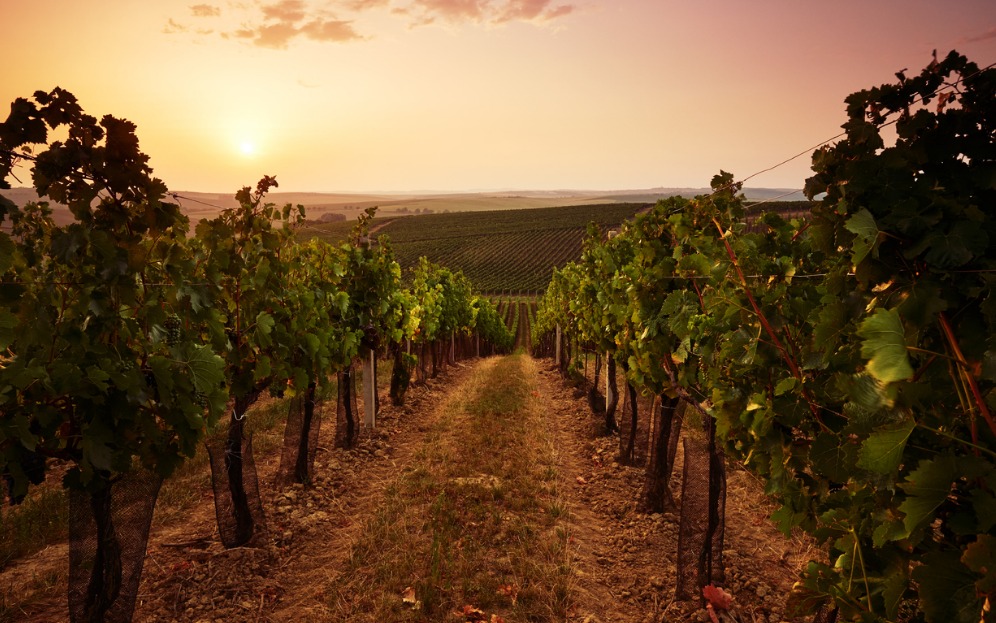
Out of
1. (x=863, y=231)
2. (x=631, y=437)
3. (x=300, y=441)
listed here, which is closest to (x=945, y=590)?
(x=863, y=231)

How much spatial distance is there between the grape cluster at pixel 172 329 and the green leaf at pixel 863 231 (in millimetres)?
3944

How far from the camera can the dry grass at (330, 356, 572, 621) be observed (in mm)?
4438

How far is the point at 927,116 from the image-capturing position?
1843 millimetres

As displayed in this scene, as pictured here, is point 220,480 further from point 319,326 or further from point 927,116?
point 927,116

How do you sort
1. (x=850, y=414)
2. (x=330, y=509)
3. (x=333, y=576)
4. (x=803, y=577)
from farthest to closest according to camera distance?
(x=330, y=509), (x=333, y=576), (x=803, y=577), (x=850, y=414)

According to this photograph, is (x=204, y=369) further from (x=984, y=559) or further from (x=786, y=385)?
(x=984, y=559)

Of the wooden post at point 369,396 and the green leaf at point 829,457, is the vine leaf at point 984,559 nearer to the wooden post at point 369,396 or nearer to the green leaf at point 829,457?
the green leaf at point 829,457

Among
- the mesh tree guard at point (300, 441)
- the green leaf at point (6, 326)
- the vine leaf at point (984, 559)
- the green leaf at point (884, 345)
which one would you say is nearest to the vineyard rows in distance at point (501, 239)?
the mesh tree guard at point (300, 441)

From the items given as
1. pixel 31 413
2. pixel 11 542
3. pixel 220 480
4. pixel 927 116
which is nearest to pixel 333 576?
pixel 220 480

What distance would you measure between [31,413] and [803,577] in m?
A: 4.42

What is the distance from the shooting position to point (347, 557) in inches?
205

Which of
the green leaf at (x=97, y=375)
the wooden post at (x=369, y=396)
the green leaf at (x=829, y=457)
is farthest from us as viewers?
the wooden post at (x=369, y=396)

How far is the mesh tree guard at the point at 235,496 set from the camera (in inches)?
206

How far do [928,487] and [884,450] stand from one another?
0.43 ft
